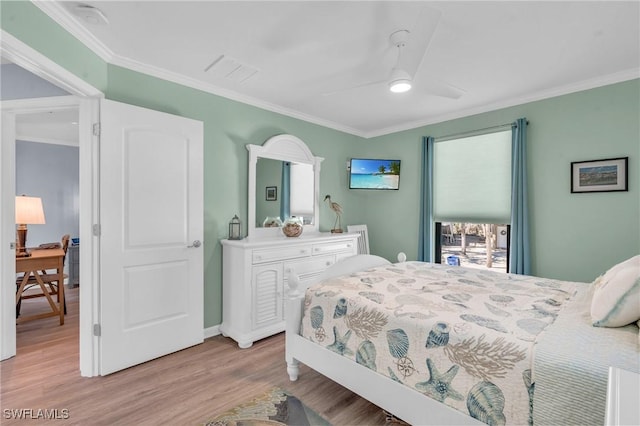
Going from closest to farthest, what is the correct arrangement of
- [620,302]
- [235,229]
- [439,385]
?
[620,302]
[439,385]
[235,229]

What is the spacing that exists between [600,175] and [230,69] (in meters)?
3.61

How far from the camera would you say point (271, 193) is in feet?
11.6

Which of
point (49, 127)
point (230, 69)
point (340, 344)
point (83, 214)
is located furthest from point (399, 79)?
point (49, 127)

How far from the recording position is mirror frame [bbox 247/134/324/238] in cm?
333

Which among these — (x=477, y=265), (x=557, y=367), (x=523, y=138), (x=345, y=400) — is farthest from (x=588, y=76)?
(x=345, y=400)

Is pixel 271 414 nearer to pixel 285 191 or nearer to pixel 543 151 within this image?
pixel 285 191

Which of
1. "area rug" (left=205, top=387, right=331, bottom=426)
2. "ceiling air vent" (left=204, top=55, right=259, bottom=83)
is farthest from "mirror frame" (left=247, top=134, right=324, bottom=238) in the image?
"area rug" (left=205, top=387, right=331, bottom=426)

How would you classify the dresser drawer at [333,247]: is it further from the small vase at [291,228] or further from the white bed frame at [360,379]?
the white bed frame at [360,379]

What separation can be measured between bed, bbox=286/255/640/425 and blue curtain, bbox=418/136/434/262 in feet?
5.13

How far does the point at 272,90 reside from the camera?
10.3 ft

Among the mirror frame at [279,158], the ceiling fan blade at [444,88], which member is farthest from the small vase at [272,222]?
the ceiling fan blade at [444,88]

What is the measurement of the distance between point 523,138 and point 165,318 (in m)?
4.04

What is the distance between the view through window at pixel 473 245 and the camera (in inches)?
144

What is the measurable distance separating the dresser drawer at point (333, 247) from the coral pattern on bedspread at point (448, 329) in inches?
41.4
